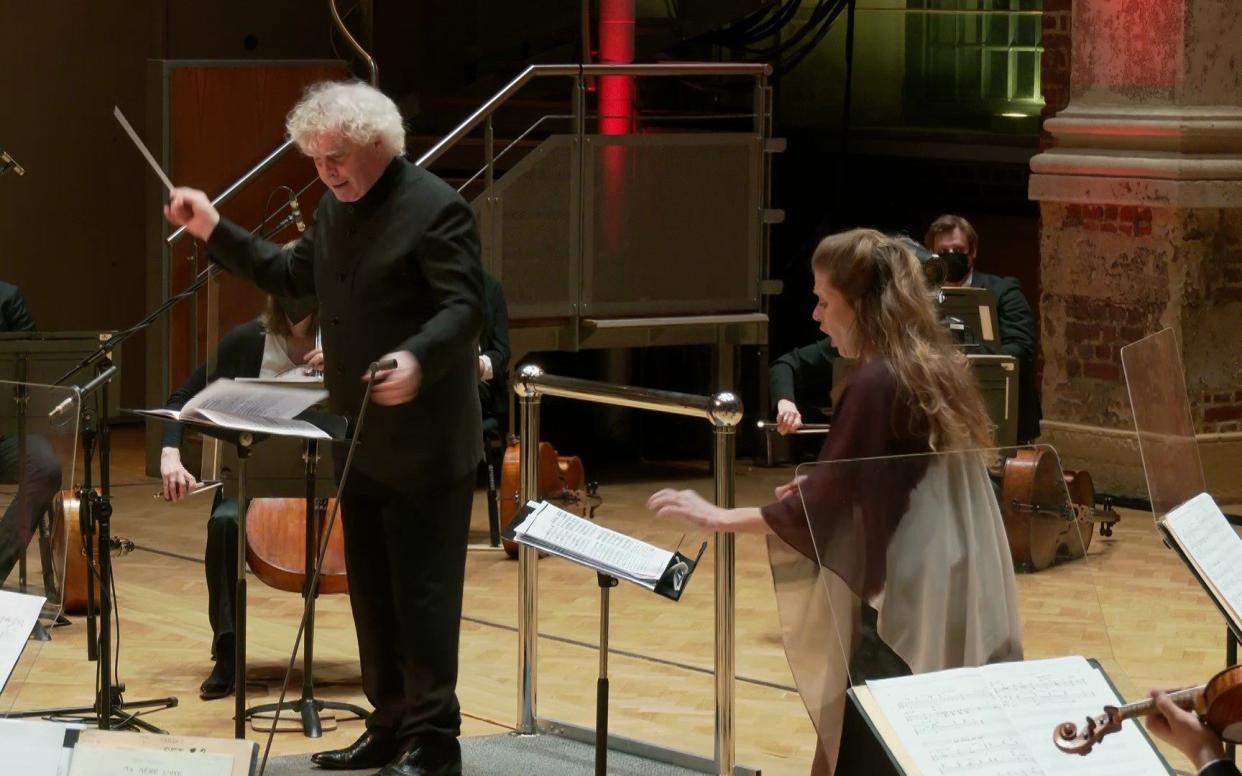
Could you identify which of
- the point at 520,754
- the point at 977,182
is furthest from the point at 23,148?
the point at 520,754

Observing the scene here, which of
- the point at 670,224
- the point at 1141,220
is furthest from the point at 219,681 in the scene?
the point at 1141,220

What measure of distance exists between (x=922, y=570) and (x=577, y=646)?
324cm

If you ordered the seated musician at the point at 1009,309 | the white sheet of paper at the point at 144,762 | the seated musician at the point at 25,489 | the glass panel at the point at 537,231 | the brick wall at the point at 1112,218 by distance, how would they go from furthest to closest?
the glass panel at the point at 537,231 → the brick wall at the point at 1112,218 → the seated musician at the point at 1009,309 → the seated musician at the point at 25,489 → the white sheet of paper at the point at 144,762

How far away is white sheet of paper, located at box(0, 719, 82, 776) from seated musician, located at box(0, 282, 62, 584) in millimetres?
415

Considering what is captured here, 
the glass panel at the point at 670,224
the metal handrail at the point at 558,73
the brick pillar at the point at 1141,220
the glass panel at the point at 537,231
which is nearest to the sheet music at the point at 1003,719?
the metal handrail at the point at 558,73

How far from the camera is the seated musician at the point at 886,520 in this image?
10.8 feet

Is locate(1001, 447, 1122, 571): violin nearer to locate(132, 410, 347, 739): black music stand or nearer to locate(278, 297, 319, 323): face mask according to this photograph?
locate(132, 410, 347, 739): black music stand

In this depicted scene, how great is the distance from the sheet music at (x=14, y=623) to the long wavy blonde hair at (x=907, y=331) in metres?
1.58

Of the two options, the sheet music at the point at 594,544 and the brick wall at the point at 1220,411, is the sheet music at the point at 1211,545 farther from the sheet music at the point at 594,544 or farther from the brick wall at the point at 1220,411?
the brick wall at the point at 1220,411

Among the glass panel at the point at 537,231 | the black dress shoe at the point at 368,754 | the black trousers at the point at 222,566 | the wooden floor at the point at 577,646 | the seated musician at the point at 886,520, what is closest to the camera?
the seated musician at the point at 886,520

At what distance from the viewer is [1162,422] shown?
3.96 m

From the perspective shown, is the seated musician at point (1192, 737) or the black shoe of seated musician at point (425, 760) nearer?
the seated musician at point (1192, 737)

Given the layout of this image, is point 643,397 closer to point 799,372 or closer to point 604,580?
point 604,580

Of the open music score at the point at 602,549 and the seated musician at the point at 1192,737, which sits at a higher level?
the seated musician at the point at 1192,737
